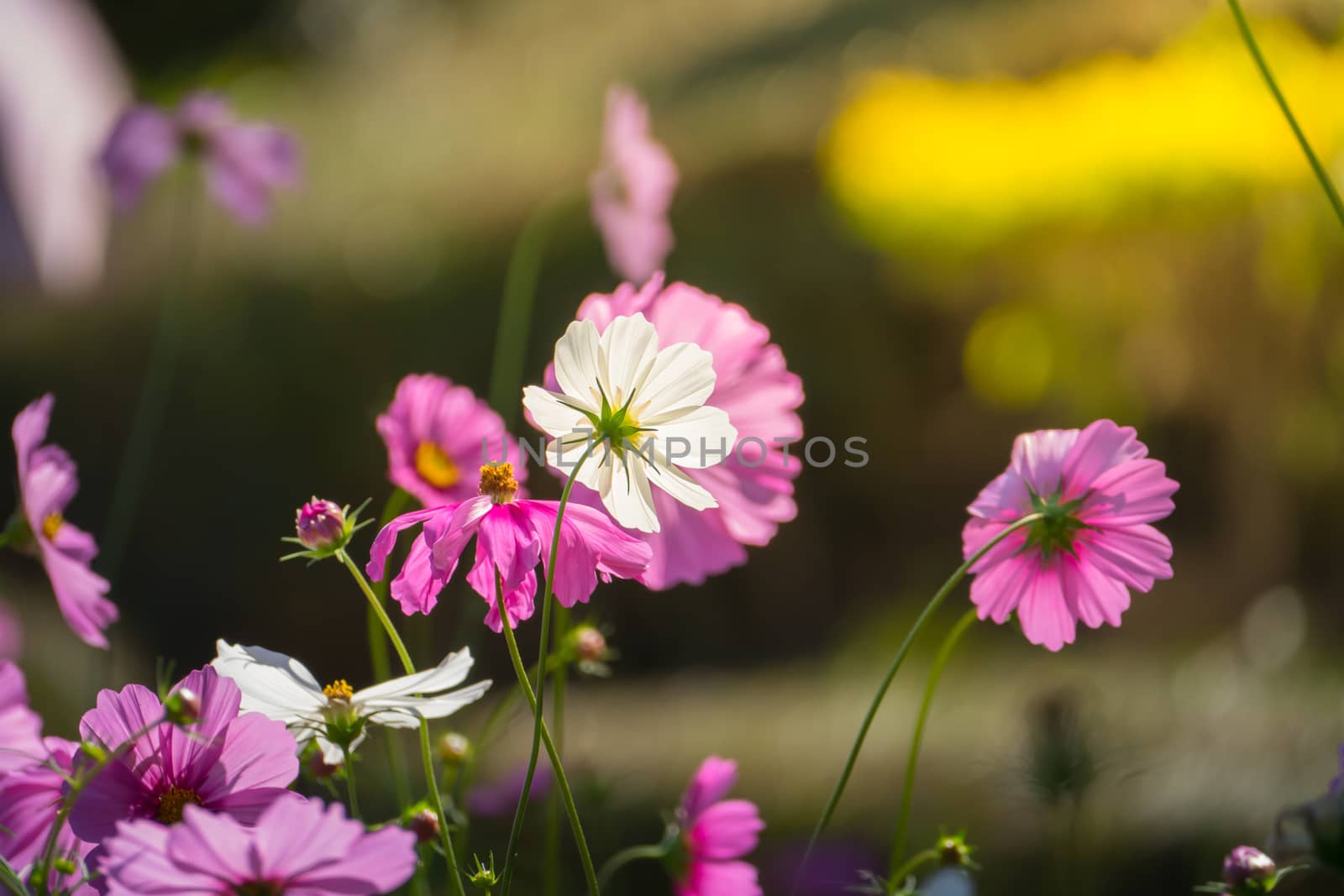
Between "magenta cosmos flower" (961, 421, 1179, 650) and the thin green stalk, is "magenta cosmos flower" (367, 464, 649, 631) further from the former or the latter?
the thin green stalk

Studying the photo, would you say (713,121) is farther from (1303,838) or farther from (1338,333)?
(1303,838)

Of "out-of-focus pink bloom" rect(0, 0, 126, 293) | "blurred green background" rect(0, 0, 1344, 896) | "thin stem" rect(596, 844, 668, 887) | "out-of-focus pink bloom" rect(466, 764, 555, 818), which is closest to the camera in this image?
"thin stem" rect(596, 844, 668, 887)

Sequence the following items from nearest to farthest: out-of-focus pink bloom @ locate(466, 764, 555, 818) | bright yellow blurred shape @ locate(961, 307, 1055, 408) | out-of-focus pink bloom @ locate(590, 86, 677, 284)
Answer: out-of-focus pink bloom @ locate(466, 764, 555, 818)
out-of-focus pink bloom @ locate(590, 86, 677, 284)
bright yellow blurred shape @ locate(961, 307, 1055, 408)

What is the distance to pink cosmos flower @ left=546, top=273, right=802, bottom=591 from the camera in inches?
11.7

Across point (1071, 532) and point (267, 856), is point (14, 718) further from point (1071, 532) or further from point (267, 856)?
point (1071, 532)

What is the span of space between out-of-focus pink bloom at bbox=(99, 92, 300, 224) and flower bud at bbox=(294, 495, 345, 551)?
389mm

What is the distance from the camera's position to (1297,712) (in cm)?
81

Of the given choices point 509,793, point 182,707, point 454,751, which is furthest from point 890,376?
point 182,707

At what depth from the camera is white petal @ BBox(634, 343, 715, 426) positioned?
24 centimetres

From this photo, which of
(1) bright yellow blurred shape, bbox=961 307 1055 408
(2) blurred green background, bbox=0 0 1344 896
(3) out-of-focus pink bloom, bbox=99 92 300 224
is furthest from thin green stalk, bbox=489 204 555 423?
(1) bright yellow blurred shape, bbox=961 307 1055 408

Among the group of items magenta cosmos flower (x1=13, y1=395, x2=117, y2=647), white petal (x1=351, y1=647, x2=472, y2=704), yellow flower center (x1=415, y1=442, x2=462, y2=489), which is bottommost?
white petal (x1=351, y1=647, x2=472, y2=704)

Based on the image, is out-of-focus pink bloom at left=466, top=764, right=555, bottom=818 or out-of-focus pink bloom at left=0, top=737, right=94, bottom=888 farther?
out-of-focus pink bloom at left=466, top=764, right=555, bottom=818

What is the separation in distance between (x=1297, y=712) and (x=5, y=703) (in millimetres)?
801

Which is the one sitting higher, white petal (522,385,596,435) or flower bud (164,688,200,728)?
white petal (522,385,596,435)
